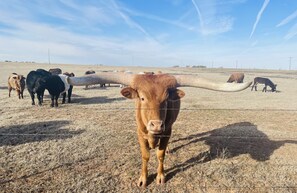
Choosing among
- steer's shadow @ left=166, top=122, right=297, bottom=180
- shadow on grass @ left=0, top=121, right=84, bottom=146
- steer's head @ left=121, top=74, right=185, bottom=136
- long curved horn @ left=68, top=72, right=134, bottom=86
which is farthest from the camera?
shadow on grass @ left=0, top=121, right=84, bottom=146

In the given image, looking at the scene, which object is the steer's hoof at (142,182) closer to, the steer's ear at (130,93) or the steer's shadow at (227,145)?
the steer's shadow at (227,145)

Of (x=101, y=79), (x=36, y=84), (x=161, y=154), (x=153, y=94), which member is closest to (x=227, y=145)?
(x=161, y=154)

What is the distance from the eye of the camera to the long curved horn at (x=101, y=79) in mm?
4449

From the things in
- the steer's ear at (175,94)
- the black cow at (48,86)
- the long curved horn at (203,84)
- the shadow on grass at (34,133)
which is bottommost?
the shadow on grass at (34,133)

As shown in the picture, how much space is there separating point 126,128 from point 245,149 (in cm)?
371

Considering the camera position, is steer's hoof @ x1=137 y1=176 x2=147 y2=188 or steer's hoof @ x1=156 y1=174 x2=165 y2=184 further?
steer's hoof @ x1=156 y1=174 x2=165 y2=184

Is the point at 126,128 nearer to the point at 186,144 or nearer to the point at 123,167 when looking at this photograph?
the point at 186,144

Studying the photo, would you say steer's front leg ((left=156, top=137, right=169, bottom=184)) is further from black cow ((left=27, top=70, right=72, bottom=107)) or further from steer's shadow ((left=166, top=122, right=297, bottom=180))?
black cow ((left=27, top=70, right=72, bottom=107))

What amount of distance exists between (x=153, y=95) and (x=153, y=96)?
0.02 m

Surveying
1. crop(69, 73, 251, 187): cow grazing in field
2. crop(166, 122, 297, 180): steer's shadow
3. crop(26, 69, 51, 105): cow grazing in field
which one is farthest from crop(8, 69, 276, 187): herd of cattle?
crop(26, 69, 51, 105): cow grazing in field

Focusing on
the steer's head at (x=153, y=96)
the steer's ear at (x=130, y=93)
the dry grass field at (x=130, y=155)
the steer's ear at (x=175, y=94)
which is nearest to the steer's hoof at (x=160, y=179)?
the dry grass field at (x=130, y=155)

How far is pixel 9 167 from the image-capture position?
5.16 m

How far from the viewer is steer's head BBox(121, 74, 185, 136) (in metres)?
3.72

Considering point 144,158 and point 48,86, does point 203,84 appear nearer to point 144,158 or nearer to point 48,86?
point 144,158
